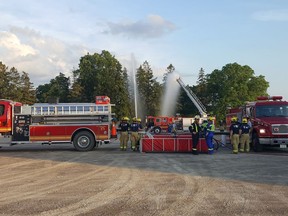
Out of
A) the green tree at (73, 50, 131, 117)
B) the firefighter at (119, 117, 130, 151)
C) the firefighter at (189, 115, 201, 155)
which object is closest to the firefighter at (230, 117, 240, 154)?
the firefighter at (189, 115, 201, 155)

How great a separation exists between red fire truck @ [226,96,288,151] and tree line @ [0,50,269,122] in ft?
175

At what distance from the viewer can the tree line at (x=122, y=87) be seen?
72688mm

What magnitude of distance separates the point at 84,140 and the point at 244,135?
7684 millimetres

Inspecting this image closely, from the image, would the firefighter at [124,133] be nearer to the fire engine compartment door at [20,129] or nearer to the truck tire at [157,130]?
the fire engine compartment door at [20,129]

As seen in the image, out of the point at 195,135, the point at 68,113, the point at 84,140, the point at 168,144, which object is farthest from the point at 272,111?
the point at 68,113

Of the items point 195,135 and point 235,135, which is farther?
point 235,135

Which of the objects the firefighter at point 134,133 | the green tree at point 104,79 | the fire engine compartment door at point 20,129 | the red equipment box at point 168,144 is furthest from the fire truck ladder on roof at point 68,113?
the green tree at point 104,79

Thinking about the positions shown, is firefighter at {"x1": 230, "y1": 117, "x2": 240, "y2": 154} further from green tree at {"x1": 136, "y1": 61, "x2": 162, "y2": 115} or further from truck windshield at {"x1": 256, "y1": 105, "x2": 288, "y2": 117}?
green tree at {"x1": 136, "y1": 61, "x2": 162, "y2": 115}

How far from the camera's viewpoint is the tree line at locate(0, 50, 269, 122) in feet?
238

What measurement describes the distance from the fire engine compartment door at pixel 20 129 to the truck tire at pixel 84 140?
7.62ft

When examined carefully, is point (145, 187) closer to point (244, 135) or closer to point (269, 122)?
point (244, 135)

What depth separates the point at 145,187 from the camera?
9109 millimetres

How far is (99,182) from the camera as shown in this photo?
9.88 m

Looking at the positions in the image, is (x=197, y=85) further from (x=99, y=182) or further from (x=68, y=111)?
(x=99, y=182)
